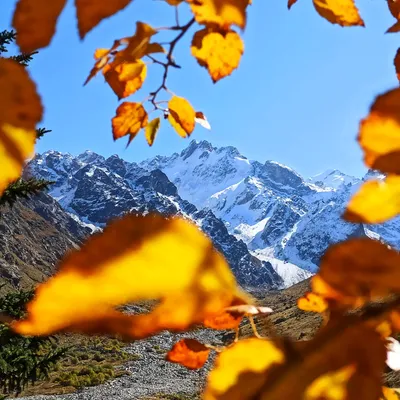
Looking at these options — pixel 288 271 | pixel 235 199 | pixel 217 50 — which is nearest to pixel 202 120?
pixel 217 50

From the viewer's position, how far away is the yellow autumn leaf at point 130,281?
174 millimetres

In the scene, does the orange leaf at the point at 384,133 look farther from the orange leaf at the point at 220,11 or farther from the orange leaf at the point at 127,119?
the orange leaf at the point at 127,119

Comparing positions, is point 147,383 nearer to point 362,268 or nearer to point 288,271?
point 362,268

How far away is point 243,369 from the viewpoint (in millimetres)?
196

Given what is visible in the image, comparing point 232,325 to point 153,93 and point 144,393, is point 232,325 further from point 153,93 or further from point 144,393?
point 144,393

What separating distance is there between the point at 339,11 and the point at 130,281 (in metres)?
0.28

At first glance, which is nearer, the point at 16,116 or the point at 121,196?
the point at 16,116

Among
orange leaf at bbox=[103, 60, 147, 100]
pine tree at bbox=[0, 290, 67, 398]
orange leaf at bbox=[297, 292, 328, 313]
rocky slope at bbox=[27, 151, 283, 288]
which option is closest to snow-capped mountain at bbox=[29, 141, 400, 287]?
rocky slope at bbox=[27, 151, 283, 288]

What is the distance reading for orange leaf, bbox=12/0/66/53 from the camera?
230mm

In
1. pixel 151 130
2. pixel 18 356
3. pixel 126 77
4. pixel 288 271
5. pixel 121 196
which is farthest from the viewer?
pixel 288 271

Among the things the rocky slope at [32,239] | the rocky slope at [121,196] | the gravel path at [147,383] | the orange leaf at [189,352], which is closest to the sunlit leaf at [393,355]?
the orange leaf at [189,352]

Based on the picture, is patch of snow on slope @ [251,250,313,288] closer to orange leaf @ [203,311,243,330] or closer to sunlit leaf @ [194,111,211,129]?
sunlit leaf @ [194,111,211,129]

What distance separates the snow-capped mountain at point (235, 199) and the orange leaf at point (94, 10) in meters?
54.2

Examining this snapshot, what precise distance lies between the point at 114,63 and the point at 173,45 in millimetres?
54
